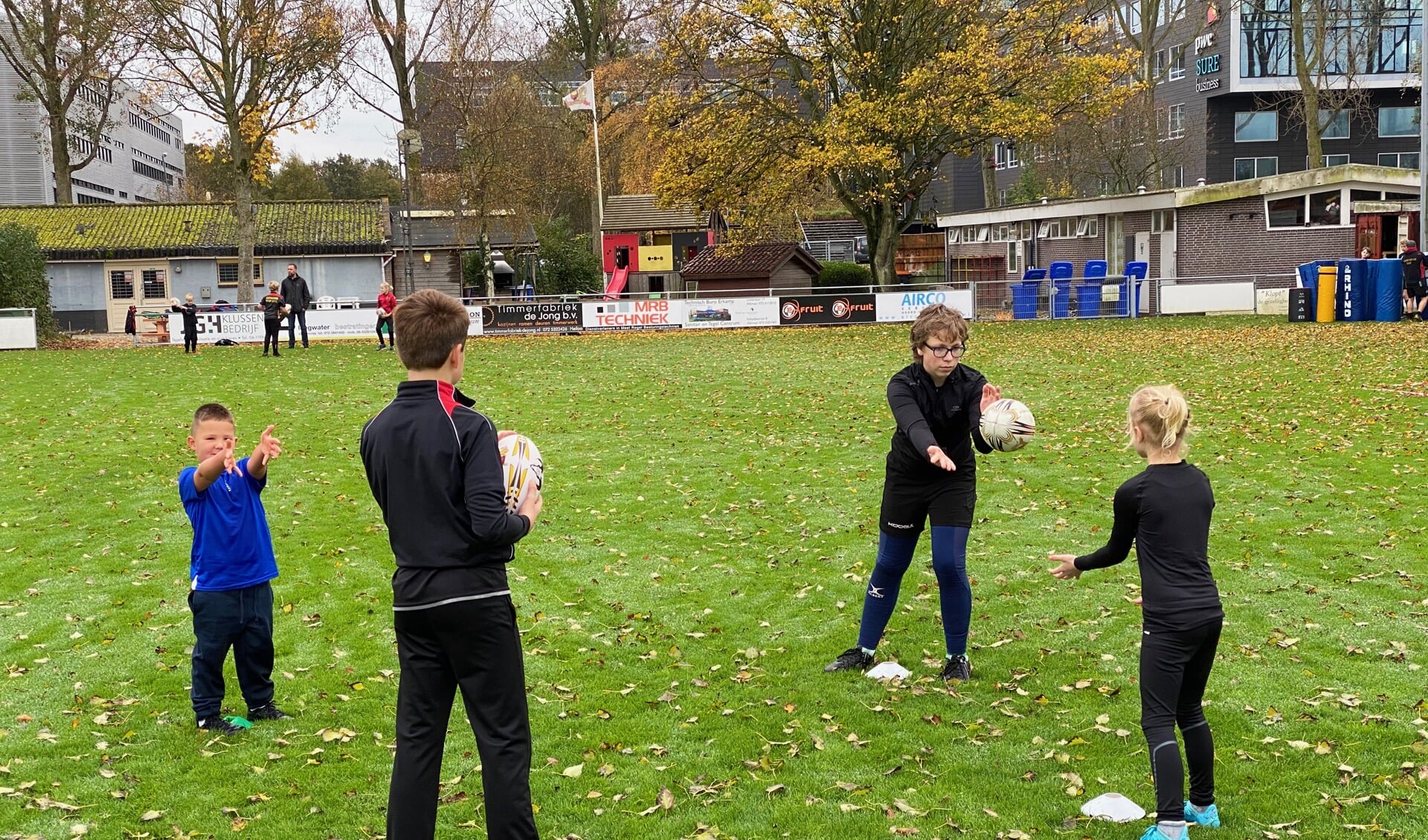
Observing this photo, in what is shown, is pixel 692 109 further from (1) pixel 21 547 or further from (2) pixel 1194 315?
(1) pixel 21 547

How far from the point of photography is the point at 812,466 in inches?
535

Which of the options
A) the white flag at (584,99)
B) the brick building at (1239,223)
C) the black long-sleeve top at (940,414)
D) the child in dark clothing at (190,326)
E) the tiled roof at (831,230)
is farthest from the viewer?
the tiled roof at (831,230)

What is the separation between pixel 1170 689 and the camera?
4672mm

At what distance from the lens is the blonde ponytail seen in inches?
183

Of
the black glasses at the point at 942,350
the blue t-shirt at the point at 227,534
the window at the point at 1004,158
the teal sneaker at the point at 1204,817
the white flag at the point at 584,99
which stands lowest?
the teal sneaker at the point at 1204,817

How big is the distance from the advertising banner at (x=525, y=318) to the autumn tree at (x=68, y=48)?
14897 millimetres

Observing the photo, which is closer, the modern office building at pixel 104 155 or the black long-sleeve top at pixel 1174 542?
the black long-sleeve top at pixel 1174 542

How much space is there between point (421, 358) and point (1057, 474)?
9604 mm

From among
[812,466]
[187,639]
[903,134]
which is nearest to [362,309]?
[903,134]

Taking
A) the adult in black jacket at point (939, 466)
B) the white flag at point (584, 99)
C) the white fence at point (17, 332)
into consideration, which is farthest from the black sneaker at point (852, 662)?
the white flag at point (584, 99)

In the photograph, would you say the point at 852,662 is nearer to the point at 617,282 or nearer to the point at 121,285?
the point at 617,282

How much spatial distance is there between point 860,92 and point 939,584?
32638 mm

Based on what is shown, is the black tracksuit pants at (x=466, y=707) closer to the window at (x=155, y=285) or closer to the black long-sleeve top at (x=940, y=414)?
the black long-sleeve top at (x=940, y=414)

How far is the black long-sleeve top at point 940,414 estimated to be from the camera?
6.39 metres
